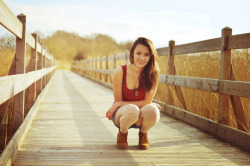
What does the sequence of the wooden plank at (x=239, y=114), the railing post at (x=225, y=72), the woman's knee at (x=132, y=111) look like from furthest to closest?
the railing post at (x=225, y=72)
the wooden plank at (x=239, y=114)
the woman's knee at (x=132, y=111)

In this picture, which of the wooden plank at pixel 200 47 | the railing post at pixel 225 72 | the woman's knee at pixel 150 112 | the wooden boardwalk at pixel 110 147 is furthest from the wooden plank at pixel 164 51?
the woman's knee at pixel 150 112

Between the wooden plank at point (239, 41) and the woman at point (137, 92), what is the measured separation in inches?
38.4

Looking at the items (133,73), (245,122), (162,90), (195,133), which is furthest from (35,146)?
(162,90)

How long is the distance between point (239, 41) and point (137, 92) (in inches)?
50.2

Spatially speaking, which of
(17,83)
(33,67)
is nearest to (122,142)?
(17,83)

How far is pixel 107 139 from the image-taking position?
3441mm

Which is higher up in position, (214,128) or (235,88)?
(235,88)

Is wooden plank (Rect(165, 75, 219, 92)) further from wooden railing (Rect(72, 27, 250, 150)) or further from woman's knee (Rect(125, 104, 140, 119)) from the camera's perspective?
woman's knee (Rect(125, 104, 140, 119))

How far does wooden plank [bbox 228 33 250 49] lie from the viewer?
3.10 meters

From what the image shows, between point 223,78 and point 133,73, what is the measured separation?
117 cm

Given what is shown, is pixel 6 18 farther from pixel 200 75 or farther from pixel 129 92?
pixel 200 75

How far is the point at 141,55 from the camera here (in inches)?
116

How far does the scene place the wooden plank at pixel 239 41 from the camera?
3102 millimetres

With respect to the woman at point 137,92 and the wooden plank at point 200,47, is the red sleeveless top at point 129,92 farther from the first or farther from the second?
the wooden plank at point 200,47
